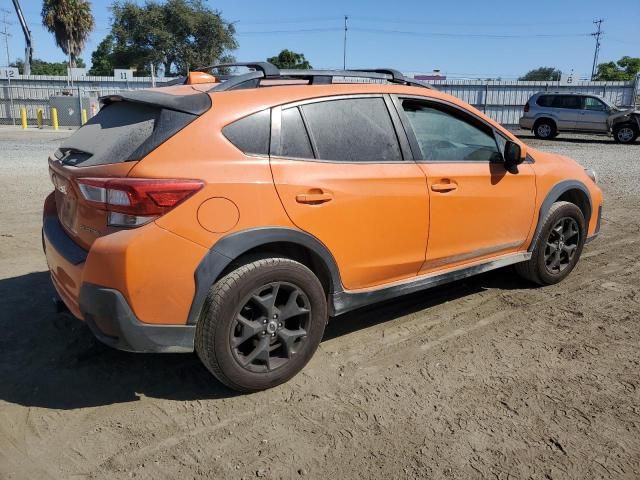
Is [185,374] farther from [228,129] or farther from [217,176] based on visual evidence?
[228,129]

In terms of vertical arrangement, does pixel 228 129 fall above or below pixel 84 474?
above

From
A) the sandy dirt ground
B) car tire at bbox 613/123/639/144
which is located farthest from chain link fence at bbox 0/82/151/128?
the sandy dirt ground

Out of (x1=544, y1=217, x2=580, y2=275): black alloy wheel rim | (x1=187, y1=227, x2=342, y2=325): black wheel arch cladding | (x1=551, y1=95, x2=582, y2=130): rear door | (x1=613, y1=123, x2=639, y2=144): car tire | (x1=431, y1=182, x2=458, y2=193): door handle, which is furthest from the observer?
(x1=551, y1=95, x2=582, y2=130): rear door

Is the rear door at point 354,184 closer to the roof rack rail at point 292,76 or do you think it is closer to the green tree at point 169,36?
the roof rack rail at point 292,76

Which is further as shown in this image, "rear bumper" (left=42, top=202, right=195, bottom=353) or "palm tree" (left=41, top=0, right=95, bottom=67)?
"palm tree" (left=41, top=0, right=95, bottom=67)

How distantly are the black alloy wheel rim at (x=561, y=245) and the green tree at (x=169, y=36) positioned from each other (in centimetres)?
4536

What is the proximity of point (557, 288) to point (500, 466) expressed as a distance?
2673 millimetres

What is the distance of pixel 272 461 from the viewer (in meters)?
2.57

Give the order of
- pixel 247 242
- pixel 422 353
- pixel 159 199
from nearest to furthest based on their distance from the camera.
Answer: pixel 159 199
pixel 247 242
pixel 422 353

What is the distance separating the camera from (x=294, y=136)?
10.5ft

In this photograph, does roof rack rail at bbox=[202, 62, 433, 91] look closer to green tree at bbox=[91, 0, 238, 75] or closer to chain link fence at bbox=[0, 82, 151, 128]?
chain link fence at bbox=[0, 82, 151, 128]

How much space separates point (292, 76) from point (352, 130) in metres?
0.54

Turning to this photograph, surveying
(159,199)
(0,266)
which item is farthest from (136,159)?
(0,266)

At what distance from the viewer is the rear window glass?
285cm
